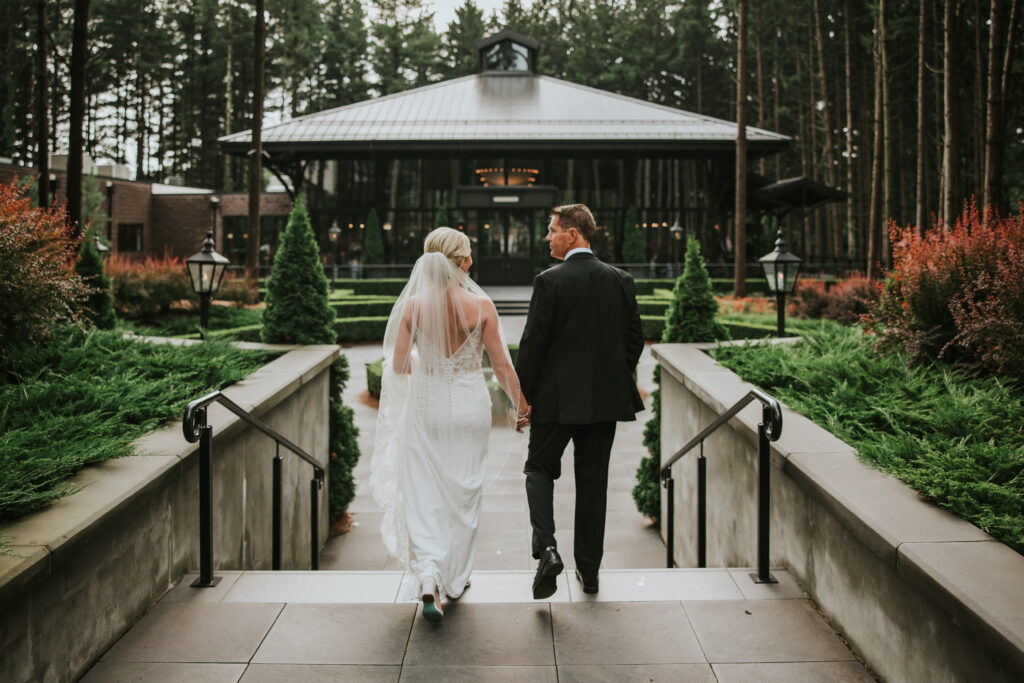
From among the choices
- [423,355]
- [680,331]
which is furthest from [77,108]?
[423,355]

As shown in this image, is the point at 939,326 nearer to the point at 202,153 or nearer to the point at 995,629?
the point at 995,629

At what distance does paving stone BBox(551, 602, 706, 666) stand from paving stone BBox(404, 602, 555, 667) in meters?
0.09

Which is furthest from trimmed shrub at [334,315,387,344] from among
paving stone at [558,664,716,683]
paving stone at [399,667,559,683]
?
paving stone at [558,664,716,683]

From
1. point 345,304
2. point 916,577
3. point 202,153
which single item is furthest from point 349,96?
point 916,577

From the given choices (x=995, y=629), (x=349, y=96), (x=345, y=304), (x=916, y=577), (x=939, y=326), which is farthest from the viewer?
(x=349, y=96)

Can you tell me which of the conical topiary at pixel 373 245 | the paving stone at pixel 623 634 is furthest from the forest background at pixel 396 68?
the paving stone at pixel 623 634

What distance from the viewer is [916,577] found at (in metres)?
2.82

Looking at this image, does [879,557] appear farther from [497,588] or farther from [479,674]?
[497,588]

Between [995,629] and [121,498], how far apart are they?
3.34 m

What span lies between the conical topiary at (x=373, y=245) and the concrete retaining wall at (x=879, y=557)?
Result: 27853mm

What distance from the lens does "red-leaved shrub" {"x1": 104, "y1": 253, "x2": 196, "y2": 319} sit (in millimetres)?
13836

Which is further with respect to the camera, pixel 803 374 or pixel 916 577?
pixel 803 374

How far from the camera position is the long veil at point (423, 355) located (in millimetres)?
4113

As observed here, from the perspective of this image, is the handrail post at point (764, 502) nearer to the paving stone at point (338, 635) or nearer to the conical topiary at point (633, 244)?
the paving stone at point (338, 635)
